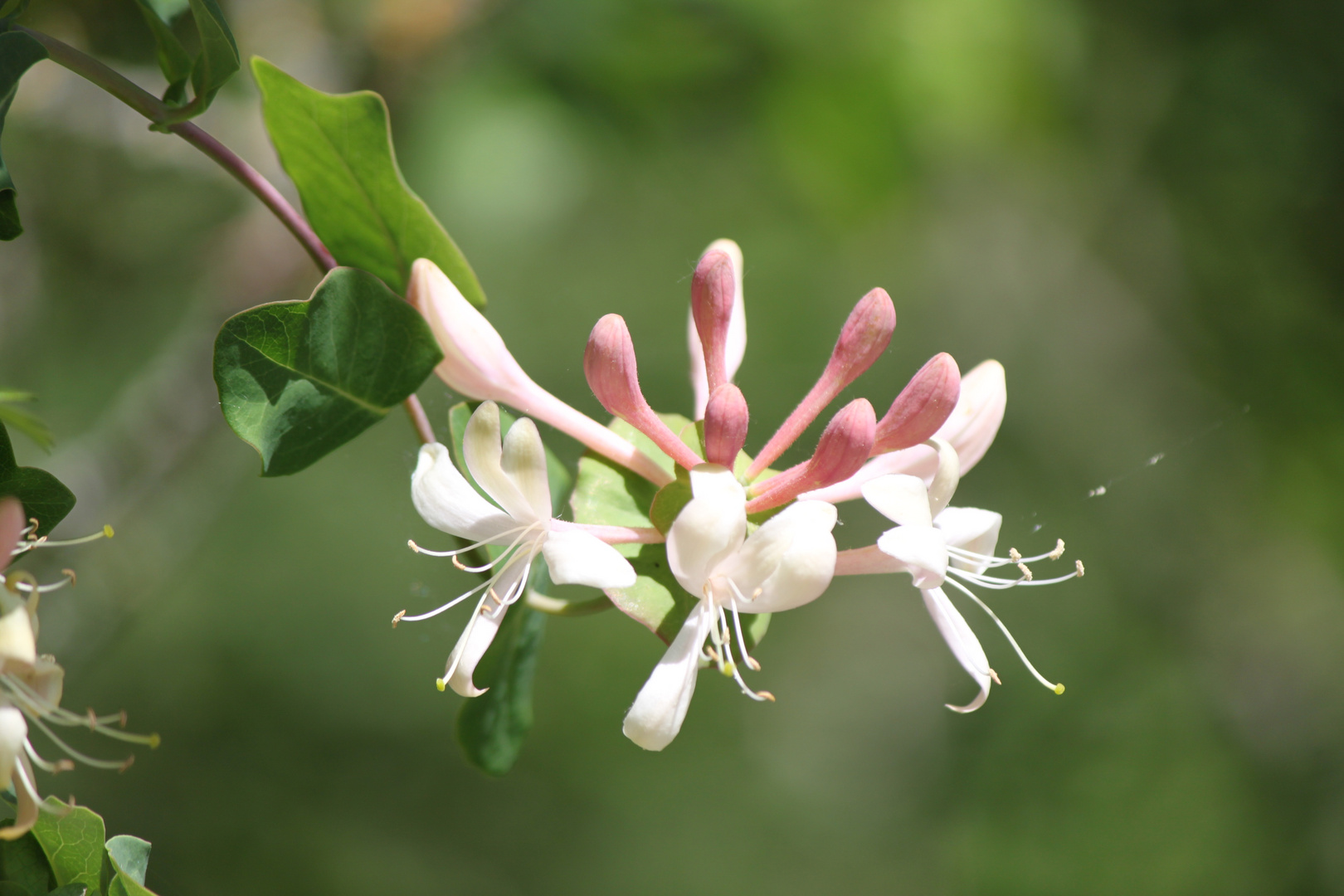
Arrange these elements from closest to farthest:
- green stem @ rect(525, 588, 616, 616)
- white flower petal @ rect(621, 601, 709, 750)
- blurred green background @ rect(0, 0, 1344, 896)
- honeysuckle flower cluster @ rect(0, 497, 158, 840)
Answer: honeysuckle flower cluster @ rect(0, 497, 158, 840) < white flower petal @ rect(621, 601, 709, 750) < green stem @ rect(525, 588, 616, 616) < blurred green background @ rect(0, 0, 1344, 896)

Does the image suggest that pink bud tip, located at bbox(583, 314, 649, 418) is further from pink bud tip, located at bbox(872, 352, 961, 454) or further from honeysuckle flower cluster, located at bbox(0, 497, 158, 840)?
honeysuckle flower cluster, located at bbox(0, 497, 158, 840)

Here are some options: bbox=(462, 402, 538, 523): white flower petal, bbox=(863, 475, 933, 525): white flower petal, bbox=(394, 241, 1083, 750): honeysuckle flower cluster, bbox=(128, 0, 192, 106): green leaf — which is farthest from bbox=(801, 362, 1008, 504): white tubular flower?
bbox=(128, 0, 192, 106): green leaf

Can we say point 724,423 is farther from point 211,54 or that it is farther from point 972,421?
point 211,54

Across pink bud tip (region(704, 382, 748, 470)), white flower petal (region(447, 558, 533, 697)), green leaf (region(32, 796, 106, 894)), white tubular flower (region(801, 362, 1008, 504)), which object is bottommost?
green leaf (region(32, 796, 106, 894))

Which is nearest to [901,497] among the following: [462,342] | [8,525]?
[462,342]

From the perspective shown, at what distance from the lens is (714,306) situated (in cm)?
61

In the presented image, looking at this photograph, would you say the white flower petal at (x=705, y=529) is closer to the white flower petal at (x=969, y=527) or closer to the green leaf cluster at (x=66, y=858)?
the white flower petal at (x=969, y=527)

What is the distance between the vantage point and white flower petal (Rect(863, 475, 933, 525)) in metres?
0.51

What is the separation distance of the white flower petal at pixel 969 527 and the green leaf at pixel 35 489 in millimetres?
461

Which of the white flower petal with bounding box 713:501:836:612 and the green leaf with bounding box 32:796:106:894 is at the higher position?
the white flower petal with bounding box 713:501:836:612

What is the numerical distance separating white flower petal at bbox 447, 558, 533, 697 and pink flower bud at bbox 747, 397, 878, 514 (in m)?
0.16

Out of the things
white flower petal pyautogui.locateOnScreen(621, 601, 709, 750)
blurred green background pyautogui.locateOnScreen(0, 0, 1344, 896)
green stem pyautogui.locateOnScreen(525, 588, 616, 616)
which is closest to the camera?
white flower petal pyautogui.locateOnScreen(621, 601, 709, 750)

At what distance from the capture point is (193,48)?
1.26 m

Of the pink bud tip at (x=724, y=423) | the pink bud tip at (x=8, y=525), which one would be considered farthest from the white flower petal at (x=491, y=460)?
the pink bud tip at (x=8, y=525)
